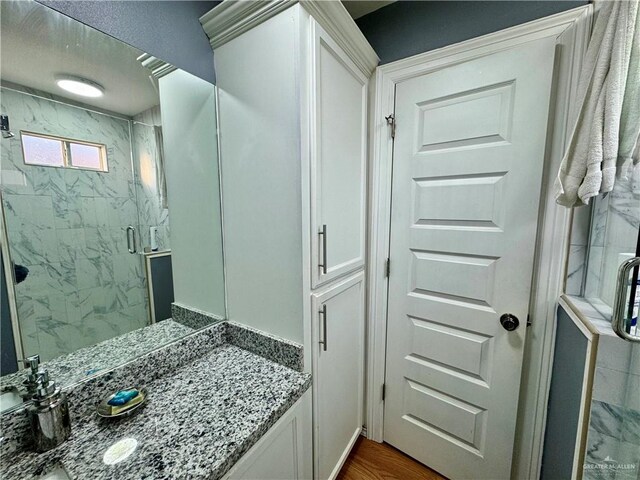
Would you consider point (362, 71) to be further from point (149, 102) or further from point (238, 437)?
point (238, 437)

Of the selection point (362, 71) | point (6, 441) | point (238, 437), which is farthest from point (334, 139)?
point (6, 441)

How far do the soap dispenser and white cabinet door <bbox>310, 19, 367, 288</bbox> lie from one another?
78 centimetres

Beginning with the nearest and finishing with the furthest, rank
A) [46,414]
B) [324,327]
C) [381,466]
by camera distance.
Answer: [46,414] → [324,327] → [381,466]

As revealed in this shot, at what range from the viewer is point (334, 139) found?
108 cm

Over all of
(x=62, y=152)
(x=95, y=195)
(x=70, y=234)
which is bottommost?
(x=70, y=234)

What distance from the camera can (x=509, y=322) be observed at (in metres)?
1.12

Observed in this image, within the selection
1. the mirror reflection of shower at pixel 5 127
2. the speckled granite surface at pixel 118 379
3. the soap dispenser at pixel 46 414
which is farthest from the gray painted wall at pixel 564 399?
the mirror reflection of shower at pixel 5 127

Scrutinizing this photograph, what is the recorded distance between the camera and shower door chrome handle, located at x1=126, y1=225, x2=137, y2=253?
0.92 metres

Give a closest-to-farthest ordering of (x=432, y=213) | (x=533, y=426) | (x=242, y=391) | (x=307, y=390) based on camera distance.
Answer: (x=242, y=391) < (x=307, y=390) < (x=533, y=426) < (x=432, y=213)

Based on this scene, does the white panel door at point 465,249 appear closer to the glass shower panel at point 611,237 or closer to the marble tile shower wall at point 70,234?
the glass shower panel at point 611,237

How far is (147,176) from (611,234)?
1.76 metres

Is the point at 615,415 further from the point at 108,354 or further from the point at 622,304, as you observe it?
the point at 108,354

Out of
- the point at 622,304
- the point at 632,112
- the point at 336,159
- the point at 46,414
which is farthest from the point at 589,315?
the point at 46,414

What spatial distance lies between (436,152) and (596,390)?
1.03 m
